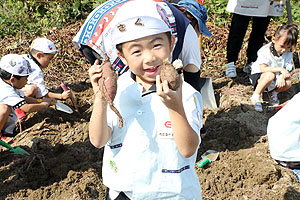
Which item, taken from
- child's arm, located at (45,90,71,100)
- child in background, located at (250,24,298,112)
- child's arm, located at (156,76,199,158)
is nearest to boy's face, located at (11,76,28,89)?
child's arm, located at (45,90,71,100)

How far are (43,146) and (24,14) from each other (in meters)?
3.67

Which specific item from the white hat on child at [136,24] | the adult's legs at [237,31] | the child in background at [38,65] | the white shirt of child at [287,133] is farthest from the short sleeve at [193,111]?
the adult's legs at [237,31]

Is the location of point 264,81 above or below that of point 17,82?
below

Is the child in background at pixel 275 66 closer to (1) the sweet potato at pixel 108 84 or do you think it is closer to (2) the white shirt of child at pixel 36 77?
(2) the white shirt of child at pixel 36 77

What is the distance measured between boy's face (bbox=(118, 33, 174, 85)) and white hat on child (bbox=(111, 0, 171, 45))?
2cm

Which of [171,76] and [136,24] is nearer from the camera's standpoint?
[171,76]

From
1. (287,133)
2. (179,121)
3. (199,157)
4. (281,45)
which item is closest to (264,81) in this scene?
(281,45)

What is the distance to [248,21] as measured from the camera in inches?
156

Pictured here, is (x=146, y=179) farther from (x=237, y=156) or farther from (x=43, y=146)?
(x=43, y=146)

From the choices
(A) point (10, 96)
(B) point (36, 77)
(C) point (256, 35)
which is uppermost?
(C) point (256, 35)

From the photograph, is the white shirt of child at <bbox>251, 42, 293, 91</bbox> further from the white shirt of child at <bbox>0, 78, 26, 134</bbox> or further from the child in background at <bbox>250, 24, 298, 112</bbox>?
the white shirt of child at <bbox>0, 78, 26, 134</bbox>

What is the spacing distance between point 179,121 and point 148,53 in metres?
0.30

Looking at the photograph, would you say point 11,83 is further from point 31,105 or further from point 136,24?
point 136,24

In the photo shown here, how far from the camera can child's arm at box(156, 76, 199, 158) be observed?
3.27 ft
